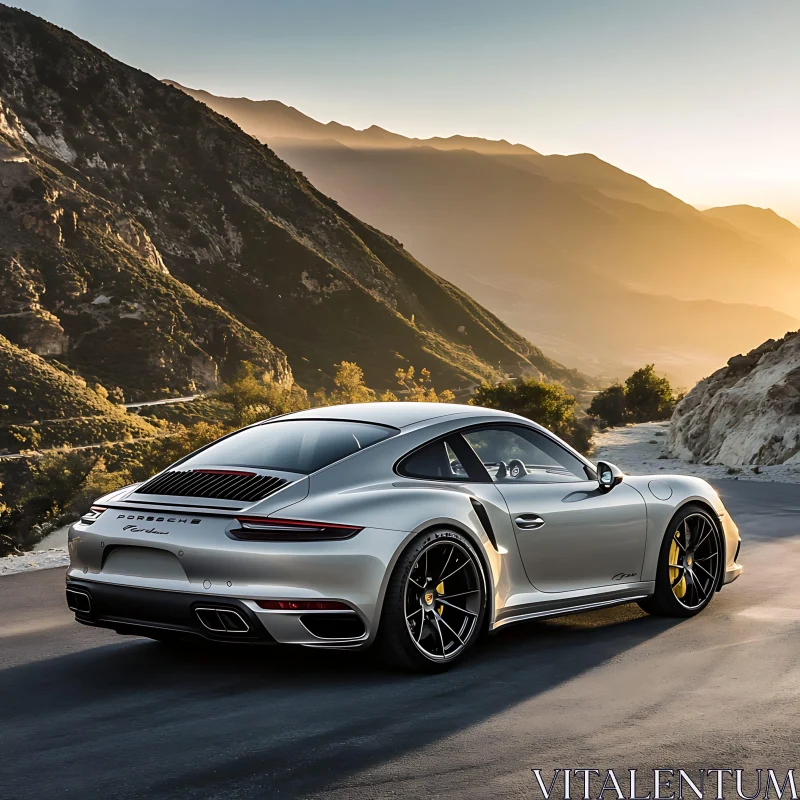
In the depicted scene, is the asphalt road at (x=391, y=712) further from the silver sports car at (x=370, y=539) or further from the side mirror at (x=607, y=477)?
the side mirror at (x=607, y=477)

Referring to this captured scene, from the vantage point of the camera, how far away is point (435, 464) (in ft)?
19.6

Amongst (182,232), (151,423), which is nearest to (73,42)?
(182,232)

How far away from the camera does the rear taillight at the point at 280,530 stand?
5.18 m

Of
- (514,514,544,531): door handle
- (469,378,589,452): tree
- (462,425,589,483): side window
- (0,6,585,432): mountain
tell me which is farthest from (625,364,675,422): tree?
(514,514,544,531): door handle

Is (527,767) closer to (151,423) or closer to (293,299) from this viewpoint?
(151,423)

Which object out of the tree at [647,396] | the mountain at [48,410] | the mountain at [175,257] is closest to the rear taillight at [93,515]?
the tree at [647,396]

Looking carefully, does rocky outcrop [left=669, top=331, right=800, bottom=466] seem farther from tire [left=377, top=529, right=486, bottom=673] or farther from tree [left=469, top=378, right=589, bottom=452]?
tire [left=377, top=529, right=486, bottom=673]

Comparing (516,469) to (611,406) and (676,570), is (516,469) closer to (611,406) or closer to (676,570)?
(676,570)

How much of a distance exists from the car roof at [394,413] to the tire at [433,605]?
826 millimetres

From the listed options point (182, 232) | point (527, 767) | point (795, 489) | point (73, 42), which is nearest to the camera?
point (527, 767)

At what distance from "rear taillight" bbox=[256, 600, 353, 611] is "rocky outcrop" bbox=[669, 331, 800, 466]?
19746 mm

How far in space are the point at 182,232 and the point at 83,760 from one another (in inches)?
4594

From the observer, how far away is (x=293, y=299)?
122 metres

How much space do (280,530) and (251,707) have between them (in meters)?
0.84
